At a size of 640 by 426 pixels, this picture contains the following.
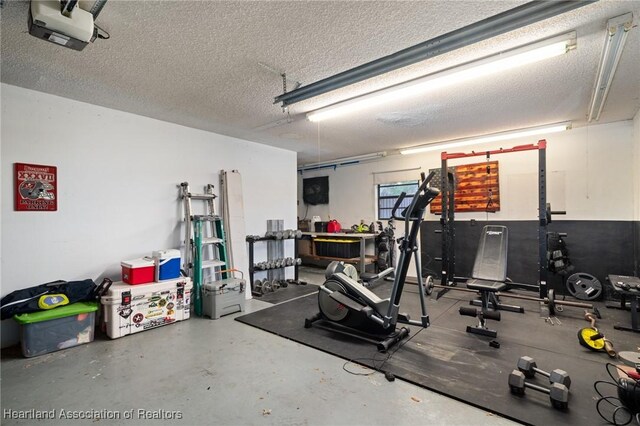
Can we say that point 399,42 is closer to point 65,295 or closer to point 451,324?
point 451,324

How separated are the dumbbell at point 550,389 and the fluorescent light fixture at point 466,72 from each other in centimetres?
257

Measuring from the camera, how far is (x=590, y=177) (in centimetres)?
485

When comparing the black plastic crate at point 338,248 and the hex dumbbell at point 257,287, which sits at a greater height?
the black plastic crate at point 338,248

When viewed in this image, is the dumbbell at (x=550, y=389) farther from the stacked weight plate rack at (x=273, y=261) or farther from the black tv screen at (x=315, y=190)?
the black tv screen at (x=315, y=190)

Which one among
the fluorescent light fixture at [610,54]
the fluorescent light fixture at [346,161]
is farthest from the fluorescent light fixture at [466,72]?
the fluorescent light fixture at [346,161]

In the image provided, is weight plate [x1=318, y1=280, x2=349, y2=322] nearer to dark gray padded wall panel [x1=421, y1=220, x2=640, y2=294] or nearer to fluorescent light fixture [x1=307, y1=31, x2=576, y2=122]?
fluorescent light fixture [x1=307, y1=31, x2=576, y2=122]

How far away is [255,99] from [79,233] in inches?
106

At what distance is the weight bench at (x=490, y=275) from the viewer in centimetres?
372

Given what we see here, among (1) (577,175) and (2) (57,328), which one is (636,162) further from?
(2) (57,328)

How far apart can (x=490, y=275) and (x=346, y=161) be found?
15.1 ft

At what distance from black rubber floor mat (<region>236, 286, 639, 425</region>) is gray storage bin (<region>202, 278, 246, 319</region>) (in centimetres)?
27

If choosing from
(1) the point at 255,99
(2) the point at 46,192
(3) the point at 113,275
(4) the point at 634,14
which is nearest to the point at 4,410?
(3) the point at 113,275

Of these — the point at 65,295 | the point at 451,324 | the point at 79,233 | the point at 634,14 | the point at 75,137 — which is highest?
the point at 634,14

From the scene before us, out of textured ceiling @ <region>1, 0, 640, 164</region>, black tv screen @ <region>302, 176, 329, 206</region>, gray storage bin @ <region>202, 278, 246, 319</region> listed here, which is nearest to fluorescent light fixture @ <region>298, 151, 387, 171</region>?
black tv screen @ <region>302, 176, 329, 206</region>
